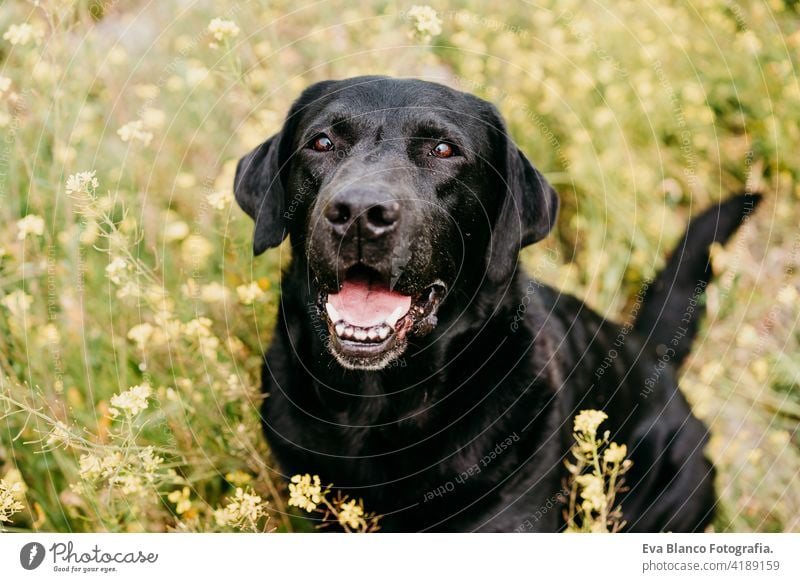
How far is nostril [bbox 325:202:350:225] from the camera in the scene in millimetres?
2438

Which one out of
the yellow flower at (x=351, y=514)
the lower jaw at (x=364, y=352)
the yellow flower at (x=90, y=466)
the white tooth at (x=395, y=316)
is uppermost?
the white tooth at (x=395, y=316)

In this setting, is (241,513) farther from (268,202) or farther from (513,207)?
(513,207)

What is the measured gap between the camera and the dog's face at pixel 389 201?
254 centimetres

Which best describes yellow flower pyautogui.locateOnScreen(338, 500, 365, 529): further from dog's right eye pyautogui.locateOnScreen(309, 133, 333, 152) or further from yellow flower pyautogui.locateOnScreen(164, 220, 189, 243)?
yellow flower pyautogui.locateOnScreen(164, 220, 189, 243)

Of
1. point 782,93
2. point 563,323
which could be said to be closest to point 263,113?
point 563,323

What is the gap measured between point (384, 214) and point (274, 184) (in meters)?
0.76

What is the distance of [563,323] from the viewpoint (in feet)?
Answer: 10.9

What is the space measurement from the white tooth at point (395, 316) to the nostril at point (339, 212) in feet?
1.34

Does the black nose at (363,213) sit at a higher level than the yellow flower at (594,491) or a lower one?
higher

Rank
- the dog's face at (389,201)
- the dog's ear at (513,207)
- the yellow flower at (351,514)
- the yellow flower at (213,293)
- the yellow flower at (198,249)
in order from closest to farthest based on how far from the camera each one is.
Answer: the dog's face at (389,201) → the yellow flower at (351,514) → the dog's ear at (513,207) → the yellow flower at (213,293) → the yellow flower at (198,249)

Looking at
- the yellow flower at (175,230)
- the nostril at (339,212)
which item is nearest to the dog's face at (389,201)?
the nostril at (339,212)
